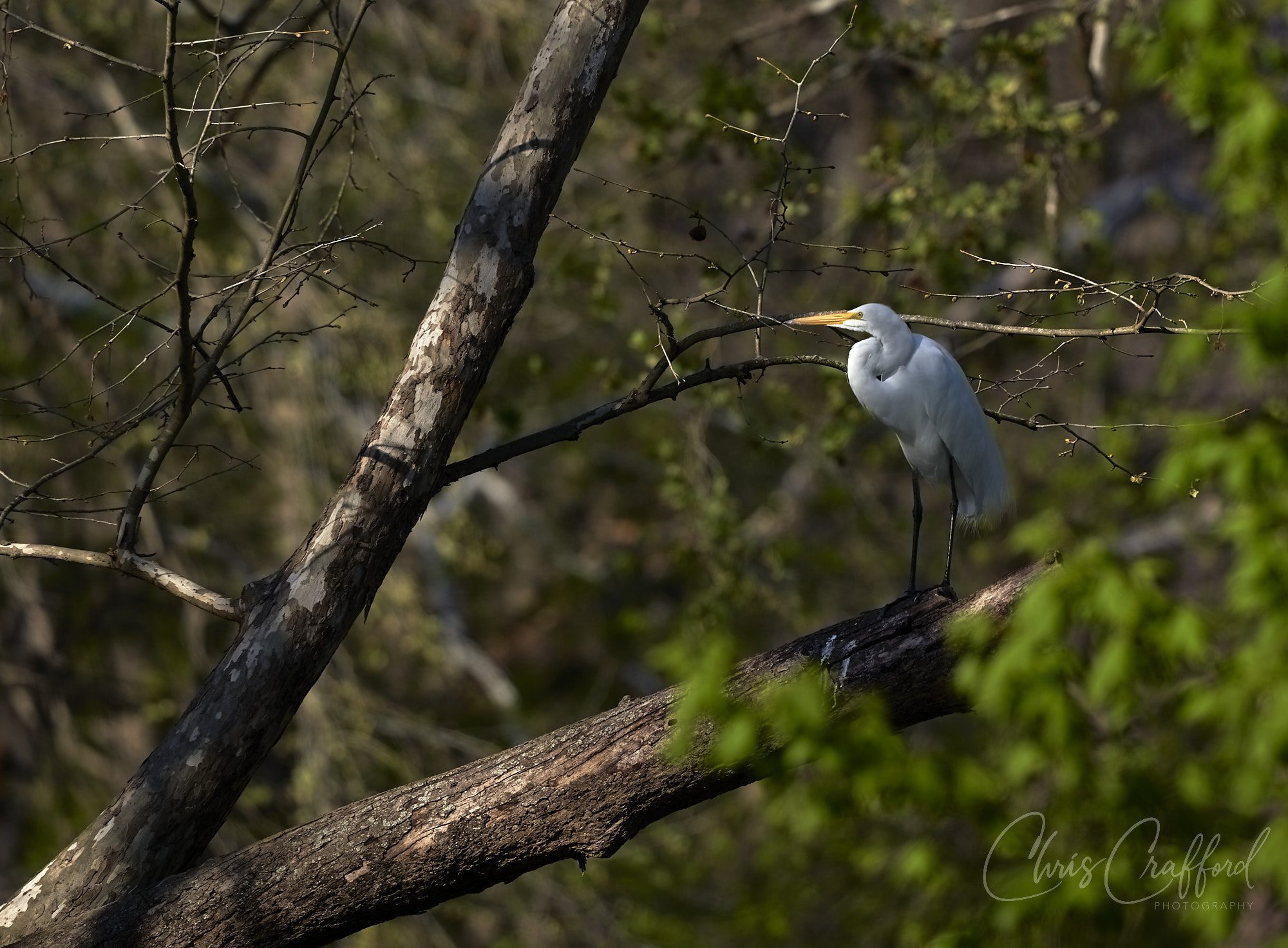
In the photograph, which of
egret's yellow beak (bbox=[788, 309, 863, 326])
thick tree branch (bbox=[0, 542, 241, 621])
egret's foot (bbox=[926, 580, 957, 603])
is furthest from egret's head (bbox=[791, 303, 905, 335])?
thick tree branch (bbox=[0, 542, 241, 621])

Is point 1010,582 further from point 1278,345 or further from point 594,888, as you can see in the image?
point 594,888

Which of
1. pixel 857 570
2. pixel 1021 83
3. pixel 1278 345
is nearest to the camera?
pixel 1278 345

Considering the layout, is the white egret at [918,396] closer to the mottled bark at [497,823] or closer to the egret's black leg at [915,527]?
the egret's black leg at [915,527]

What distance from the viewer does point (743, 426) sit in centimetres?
620

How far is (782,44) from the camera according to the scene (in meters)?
7.80

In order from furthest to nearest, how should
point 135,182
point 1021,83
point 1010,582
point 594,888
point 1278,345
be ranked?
point 135,182 < point 594,888 < point 1021,83 < point 1010,582 < point 1278,345

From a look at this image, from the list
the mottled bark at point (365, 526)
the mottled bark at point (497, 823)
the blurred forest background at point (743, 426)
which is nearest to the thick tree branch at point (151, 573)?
the mottled bark at point (365, 526)

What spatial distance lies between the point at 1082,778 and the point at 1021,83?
3.12 meters

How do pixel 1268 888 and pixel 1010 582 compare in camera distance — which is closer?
pixel 1010 582

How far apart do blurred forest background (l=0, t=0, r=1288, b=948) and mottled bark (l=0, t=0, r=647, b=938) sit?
379mm

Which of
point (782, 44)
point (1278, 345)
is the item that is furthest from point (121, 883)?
point (782, 44)

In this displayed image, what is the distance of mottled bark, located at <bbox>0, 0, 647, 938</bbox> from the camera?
2775mm

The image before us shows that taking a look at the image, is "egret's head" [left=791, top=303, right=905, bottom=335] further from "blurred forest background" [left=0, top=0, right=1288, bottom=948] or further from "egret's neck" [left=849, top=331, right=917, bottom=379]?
"blurred forest background" [left=0, top=0, right=1288, bottom=948]

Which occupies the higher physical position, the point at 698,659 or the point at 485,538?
the point at 485,538
